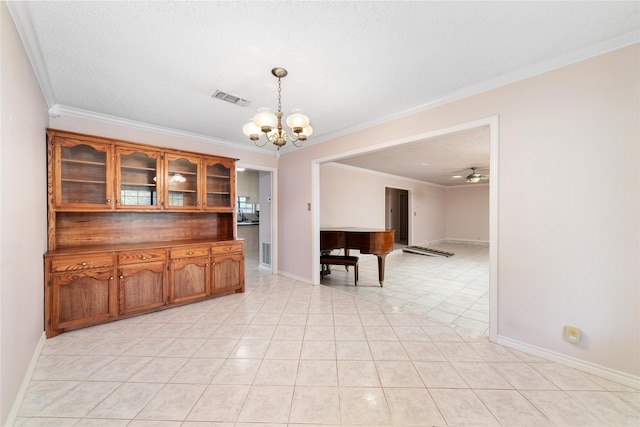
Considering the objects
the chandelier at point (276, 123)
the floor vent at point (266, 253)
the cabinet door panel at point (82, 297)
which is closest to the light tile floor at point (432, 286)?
the floor vent at point (266, 253)

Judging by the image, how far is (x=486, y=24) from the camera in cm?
167

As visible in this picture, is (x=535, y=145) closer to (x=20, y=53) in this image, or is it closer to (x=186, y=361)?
(x=186, y=361)

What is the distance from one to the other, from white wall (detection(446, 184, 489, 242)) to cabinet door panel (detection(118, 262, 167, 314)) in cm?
1038

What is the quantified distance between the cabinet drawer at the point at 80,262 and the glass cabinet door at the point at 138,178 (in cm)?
65

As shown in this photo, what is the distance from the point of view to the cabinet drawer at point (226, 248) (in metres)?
3.54

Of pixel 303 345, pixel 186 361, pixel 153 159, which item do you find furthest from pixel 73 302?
pixel 303 345

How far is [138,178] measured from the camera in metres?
3.26

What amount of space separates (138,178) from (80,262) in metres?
1.18

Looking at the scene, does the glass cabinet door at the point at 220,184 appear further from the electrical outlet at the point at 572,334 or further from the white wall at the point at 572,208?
the electrical outlet at the point at 572,334

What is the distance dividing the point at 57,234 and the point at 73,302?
2.97 ft

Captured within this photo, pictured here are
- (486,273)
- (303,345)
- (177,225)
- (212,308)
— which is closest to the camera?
(303,345)

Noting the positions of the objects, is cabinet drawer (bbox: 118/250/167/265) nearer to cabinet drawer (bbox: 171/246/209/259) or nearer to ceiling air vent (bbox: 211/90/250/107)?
cabinet drawer (bbox: 171/246/209/259)

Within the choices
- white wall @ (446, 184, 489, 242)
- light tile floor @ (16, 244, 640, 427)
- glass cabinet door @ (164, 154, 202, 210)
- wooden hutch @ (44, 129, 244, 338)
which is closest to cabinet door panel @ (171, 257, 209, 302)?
wooden hutch @ (44, 129, 244, 338)

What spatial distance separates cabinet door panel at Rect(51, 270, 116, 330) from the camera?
8.11 feet
